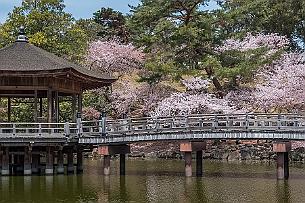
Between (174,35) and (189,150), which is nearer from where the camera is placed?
(189,150)

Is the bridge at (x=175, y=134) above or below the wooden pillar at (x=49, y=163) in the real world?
above

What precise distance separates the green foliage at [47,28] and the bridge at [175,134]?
13.1 meters

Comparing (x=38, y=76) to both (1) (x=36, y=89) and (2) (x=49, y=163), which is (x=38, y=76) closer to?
(1) (x=36, y=89)

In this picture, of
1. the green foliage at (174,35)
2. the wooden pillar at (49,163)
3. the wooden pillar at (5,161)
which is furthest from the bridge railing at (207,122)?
the green foliage at (174,35)

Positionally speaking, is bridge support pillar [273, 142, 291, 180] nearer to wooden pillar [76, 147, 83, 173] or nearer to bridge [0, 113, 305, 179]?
bridge [0, 113, 305, 179]

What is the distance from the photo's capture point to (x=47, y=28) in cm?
3878

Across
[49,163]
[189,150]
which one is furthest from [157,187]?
[49,163]

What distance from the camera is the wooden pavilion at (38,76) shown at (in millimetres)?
25469

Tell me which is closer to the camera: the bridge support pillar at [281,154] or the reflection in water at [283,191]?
the reflection in water at [283,191]

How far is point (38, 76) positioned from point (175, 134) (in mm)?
6414

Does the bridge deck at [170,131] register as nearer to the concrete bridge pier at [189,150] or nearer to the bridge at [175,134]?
the bridge at [175,134]

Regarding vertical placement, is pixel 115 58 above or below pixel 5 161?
above

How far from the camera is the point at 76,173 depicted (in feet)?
89.1

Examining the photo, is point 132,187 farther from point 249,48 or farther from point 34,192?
point 249,48
